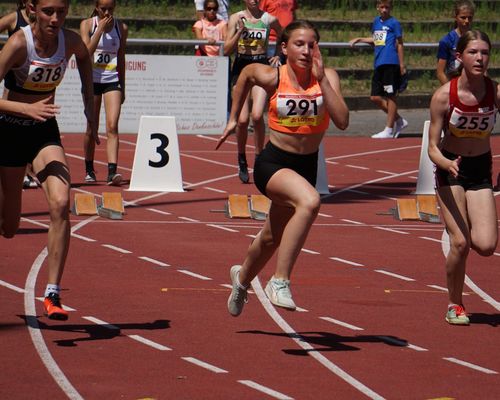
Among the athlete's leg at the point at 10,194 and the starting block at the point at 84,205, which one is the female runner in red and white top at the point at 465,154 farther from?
the starting block at the point at 84,205

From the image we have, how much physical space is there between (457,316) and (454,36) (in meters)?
9.38

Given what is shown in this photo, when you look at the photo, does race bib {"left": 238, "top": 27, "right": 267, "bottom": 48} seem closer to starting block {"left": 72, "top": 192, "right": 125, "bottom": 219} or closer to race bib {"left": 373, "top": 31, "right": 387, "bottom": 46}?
starting block {"left": 72, "top": 192, "right": 125, "bottom": 219}

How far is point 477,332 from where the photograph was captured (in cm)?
974

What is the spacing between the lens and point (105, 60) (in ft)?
56.6

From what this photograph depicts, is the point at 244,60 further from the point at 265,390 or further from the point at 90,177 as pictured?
the point at 265,390

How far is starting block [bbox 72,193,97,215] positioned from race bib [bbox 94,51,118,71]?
2372 millimetres

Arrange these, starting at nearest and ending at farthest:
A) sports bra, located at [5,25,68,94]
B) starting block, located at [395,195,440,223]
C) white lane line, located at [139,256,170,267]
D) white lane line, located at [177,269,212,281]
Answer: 1. sports bra, located at [5,25,68,94]
2. white lane line, located at [177,269,212,281]
3. white lane line, located at [139,256,170,267]
4. starting block, located at [395,195,440,223]

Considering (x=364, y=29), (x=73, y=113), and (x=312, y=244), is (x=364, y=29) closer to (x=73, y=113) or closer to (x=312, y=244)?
(x=73, y=113)

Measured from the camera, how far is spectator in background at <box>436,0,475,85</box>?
17875 mm

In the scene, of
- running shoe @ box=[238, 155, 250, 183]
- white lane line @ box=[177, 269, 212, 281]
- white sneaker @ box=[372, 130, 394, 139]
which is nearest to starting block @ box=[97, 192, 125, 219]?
running shoe @ box=[238, 155, 250, 183]

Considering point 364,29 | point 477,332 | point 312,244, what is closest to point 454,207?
point 477,332

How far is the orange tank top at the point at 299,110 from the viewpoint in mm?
9258

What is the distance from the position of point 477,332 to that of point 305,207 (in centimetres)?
169

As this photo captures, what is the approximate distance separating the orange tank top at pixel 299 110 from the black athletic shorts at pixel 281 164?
148 mm
